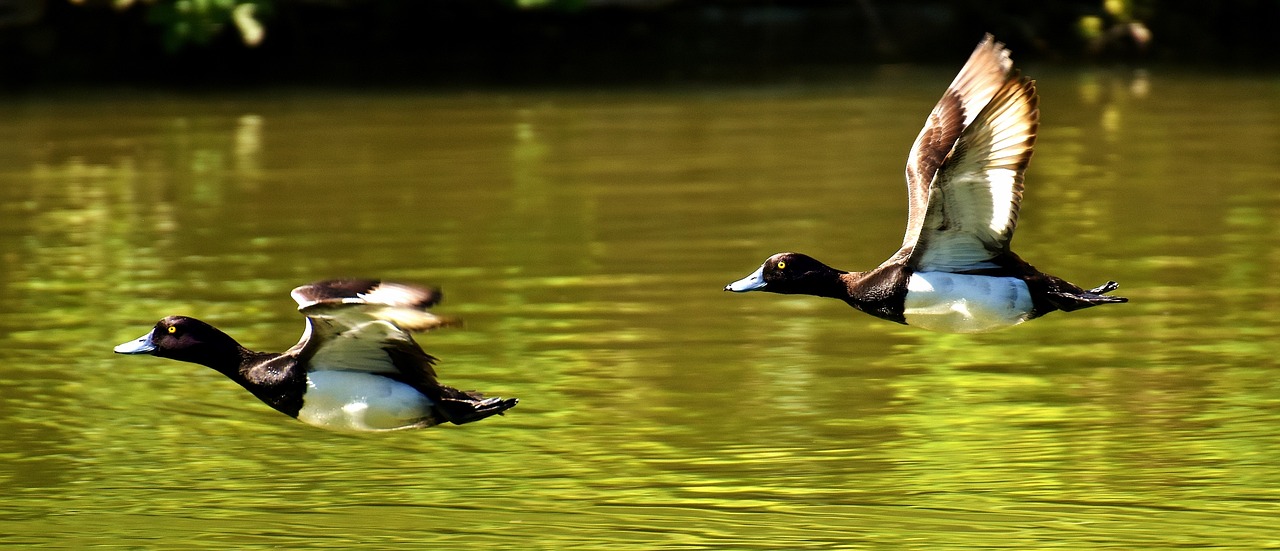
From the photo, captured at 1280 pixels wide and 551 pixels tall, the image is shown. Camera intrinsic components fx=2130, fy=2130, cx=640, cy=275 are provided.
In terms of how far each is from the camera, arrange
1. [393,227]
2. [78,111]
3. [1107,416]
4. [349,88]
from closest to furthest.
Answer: [1107,416], [393,227], [78,111], [349,88]

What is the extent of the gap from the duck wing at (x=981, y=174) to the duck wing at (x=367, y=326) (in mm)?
1476

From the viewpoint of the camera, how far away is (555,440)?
7.47 meters

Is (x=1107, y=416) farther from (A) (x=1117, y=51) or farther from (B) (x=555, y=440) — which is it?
(A) (x=1117, y=51)

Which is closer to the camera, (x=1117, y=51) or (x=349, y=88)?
(x=349, y=88)

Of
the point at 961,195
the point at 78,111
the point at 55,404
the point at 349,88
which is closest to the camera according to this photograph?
the point at 961,195

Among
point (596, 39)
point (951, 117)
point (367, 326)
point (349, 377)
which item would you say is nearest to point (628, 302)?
point (951, 117)

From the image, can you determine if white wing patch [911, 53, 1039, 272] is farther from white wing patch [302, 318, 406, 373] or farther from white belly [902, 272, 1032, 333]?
white wing patch [302, 318, 406, 373]

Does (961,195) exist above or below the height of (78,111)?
above

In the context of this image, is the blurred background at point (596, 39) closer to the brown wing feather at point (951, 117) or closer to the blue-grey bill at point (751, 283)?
the brown wing feather at point (951, 117)

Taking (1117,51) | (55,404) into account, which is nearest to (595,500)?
(55,404)

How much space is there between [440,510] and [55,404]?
7.59 feet

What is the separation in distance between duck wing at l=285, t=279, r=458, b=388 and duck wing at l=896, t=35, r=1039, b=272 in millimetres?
1476

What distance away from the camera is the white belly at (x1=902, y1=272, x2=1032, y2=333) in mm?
6074

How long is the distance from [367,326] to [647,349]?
324 cm
